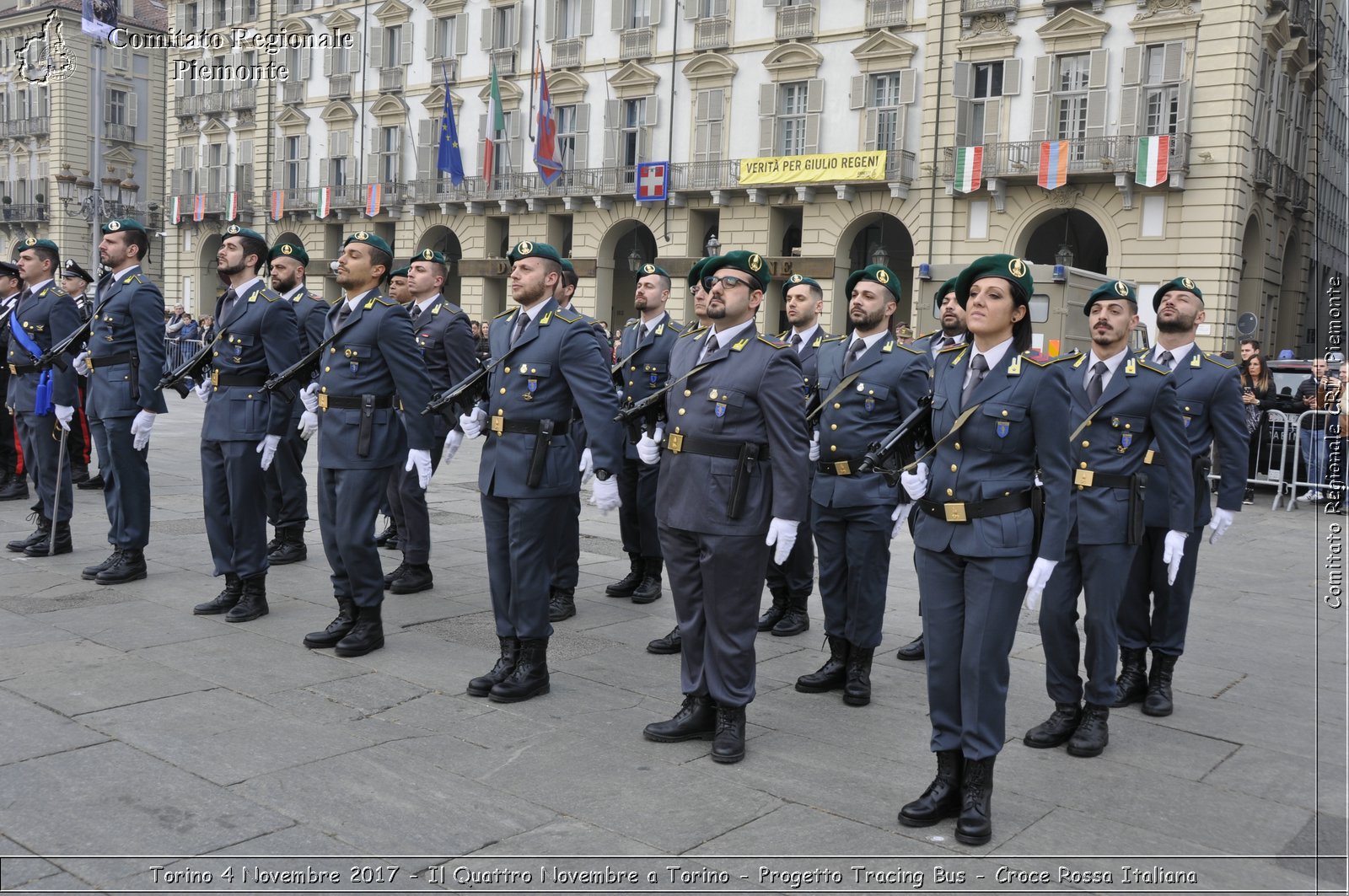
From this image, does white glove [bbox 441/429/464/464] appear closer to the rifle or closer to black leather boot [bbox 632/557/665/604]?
black leather boot [bbox 632/557/665/604]

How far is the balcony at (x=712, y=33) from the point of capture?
101 ft

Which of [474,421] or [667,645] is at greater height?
[474,421]

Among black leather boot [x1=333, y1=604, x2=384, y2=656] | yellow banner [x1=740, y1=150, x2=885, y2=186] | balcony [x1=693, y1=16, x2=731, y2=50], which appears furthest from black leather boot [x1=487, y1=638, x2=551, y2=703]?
balcony [x1=693, y1=16, x2=731, y2=50]

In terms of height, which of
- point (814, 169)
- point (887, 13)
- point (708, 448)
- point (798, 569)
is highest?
point (887, 13)

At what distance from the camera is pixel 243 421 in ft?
22.3

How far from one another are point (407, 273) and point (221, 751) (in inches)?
185

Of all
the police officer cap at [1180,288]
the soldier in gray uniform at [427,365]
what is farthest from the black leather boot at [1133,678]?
the soldier in gray uniform at [427,365]

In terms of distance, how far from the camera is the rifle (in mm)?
4609

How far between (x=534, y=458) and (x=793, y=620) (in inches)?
91.7

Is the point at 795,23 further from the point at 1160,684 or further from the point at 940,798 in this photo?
the point at 940,798

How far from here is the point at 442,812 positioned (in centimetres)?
414

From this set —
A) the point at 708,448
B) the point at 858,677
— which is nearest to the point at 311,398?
the point at 708,448

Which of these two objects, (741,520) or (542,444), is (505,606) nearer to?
(542,444)

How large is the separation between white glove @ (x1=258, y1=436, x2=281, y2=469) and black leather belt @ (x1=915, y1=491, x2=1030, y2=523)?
406 cm
